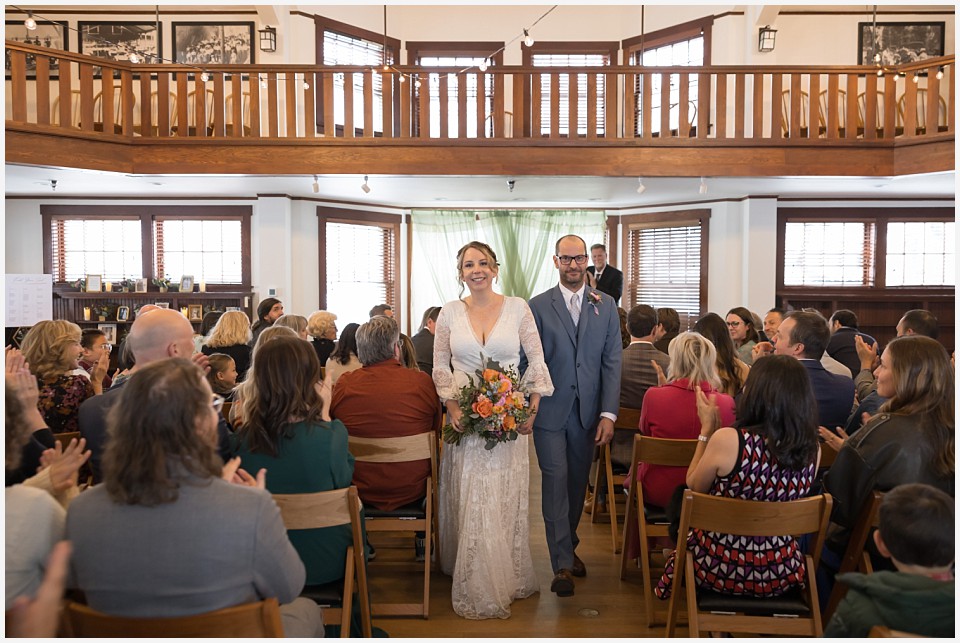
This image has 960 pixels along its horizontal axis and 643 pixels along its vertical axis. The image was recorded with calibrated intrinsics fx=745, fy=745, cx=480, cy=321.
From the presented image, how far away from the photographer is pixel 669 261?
34.3 ft

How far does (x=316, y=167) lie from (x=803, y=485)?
5.90m

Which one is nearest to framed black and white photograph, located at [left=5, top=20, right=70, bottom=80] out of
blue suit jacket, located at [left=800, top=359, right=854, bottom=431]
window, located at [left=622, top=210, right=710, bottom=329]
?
window, located at [left=622, top=210, right=710, bottom=329]

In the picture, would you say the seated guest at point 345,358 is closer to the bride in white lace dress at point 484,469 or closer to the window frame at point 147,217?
the bride in white lace dress at point 484,469

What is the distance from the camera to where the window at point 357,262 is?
10.1 metres

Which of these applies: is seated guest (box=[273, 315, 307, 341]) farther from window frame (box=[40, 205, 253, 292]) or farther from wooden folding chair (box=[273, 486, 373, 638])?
window frame (box=[40, 205, 253, 292])

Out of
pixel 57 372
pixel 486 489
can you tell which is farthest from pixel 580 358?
pixel 57 372

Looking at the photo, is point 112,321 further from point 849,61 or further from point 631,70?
point 849,61

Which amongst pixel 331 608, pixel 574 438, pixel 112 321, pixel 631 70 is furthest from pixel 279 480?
pixel 112 321

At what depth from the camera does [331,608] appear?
2.57 metres

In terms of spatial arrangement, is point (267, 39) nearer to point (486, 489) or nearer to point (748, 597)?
point (486, 489)

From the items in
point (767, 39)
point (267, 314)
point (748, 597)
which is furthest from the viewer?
point (767, 39)

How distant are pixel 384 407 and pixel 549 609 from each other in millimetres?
1194

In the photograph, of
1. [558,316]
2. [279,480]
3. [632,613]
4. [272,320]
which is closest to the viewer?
[279,480]

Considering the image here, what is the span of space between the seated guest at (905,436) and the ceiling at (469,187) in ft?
16.8
